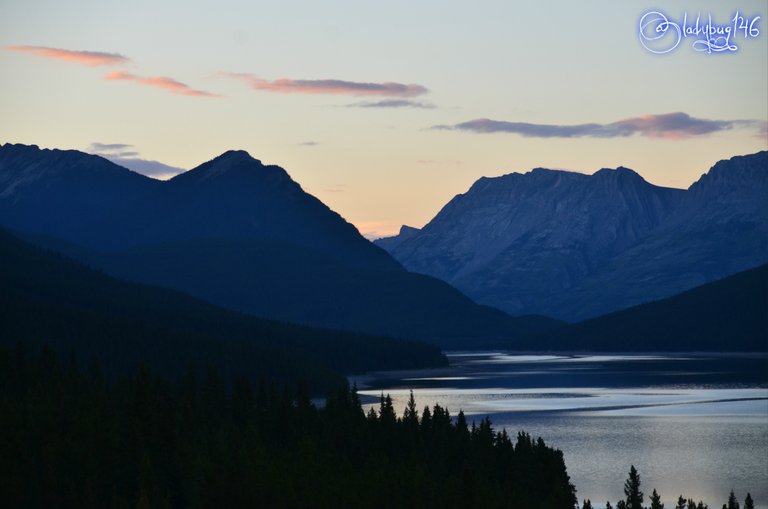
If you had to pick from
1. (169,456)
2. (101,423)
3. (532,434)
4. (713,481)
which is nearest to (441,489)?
(169,456)

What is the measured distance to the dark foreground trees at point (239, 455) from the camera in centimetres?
10144

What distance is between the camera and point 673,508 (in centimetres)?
12262

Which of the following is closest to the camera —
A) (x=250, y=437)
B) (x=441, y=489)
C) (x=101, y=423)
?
(x=441, y=489)

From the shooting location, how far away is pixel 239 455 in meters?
107

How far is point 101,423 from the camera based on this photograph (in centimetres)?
12012

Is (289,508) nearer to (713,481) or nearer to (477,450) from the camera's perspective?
(477,450)

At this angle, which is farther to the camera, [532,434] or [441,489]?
[532,434]

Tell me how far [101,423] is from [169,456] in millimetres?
8688

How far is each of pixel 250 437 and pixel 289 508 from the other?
29.6 meters

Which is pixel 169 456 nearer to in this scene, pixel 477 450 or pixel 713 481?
pixel 477 450

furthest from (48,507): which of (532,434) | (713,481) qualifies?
(532,434)

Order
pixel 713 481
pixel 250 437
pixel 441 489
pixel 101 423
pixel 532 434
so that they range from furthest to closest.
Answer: pixel 532 434
pixel 713 481
pixel 250 437
pixel 101 423
pixel 441 489

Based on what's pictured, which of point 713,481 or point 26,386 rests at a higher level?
point 26,386

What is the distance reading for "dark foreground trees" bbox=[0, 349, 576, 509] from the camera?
10144cm
